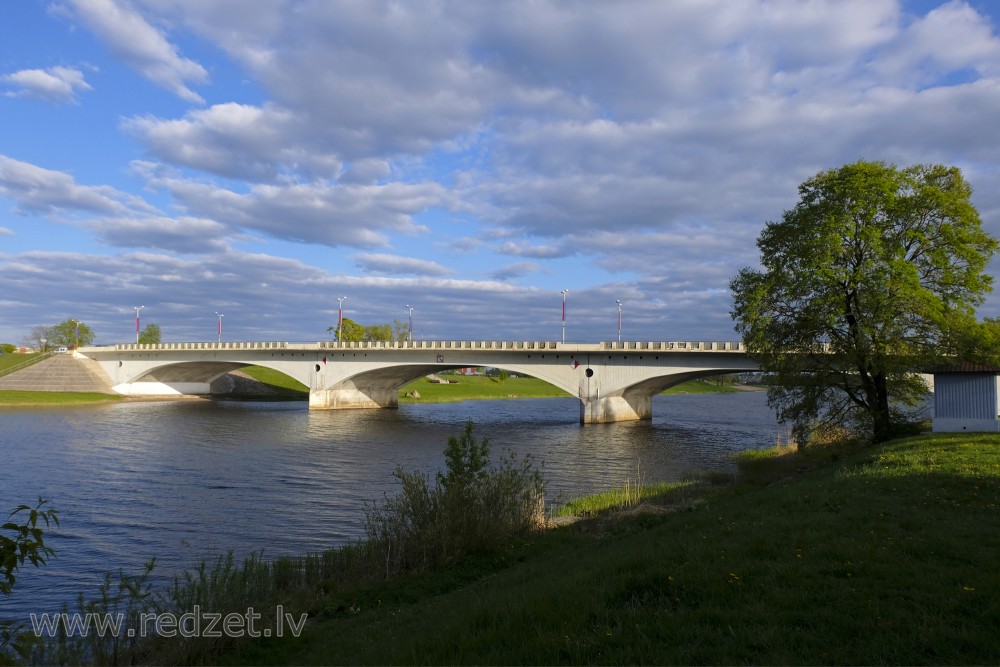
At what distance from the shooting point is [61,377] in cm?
8494

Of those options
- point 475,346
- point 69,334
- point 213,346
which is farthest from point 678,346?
point 69,334

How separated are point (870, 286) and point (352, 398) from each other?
6322 cm

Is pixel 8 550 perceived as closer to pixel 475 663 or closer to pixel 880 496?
→ pixel 475 663

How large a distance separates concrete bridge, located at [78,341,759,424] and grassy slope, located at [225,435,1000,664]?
4554 cm

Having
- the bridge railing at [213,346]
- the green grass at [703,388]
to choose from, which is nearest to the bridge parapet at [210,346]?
the bridge railing at [213,346]

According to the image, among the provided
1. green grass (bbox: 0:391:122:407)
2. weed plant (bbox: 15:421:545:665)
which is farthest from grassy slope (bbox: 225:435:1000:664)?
green grass (bbox: 0:391:122:407)

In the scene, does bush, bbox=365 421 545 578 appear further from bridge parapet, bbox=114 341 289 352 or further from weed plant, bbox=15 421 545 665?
bridge parapet, bbox=114 341 289 352

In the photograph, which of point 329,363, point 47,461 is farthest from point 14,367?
point 47,461

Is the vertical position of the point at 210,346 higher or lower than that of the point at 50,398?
higher

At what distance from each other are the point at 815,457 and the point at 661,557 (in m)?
25.7

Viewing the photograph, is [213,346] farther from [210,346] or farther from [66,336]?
[66,336]

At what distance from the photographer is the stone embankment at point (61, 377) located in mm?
80938

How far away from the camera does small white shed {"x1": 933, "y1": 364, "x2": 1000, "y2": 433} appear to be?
28078 mm

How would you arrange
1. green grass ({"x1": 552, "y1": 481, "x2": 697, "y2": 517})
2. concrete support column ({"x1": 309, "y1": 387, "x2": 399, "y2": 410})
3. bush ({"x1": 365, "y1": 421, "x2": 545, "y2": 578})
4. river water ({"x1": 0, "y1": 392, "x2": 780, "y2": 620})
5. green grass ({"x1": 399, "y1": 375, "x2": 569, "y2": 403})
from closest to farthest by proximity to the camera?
bush ({"x1": 365, "y1": 421, "x2": 545, "y2": 578}) → river water ({"x1": 0, "y1": 392, "x2": 780, "y2": 620}) → green grass ({"x1": 552, "y1": 481, "x2": 697, "y2": 517}) → concrete support column ({"x1": 309, "y1": 387, "x2": 399, "y2": 410}) → green grass ({"x1": 399, "y1": 375, "x2": 569, "y2": 403})
